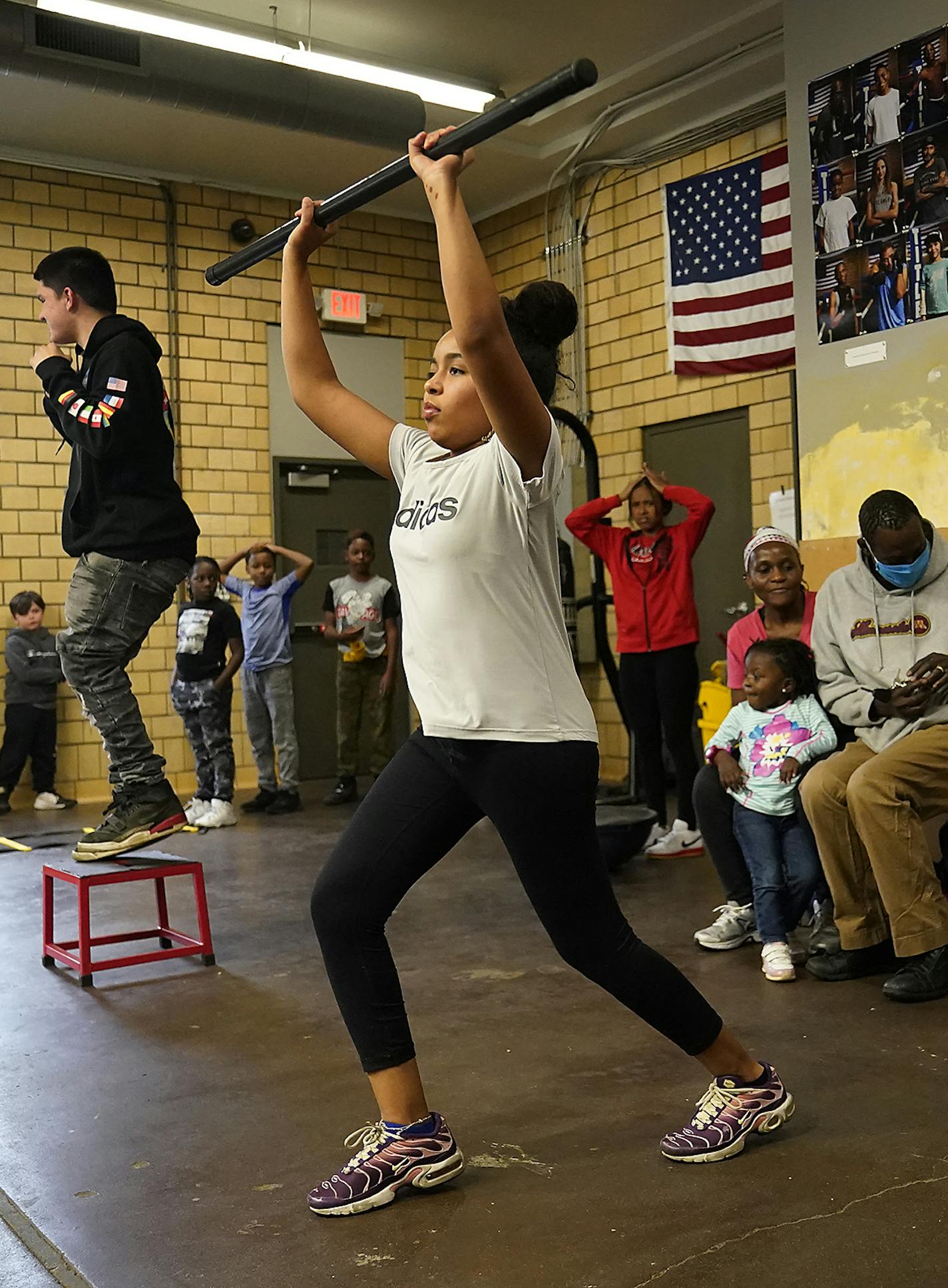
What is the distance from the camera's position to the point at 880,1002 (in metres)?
3.56

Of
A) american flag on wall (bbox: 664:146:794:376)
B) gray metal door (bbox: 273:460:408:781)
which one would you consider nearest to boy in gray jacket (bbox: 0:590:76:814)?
gray metal door (bbox: 273:460:408:781)

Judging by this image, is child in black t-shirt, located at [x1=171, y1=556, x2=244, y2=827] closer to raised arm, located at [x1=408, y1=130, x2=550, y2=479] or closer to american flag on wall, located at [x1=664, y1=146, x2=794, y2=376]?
american flag on wall, located at [x1=664, y1=146, x2=794, y2=376]

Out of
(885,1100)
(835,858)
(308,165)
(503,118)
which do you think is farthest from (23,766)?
(503,118)

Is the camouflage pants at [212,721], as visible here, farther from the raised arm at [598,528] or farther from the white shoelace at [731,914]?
the white shoelace at [731,914]

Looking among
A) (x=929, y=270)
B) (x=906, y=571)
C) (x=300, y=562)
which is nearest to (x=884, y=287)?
(x=929, y=270)

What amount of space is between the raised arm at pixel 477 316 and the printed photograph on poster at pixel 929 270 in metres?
4.41

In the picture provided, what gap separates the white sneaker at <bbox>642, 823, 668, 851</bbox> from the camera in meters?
5.98

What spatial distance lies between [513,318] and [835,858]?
219 centimetres

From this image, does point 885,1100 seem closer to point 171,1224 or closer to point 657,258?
point 171,1224

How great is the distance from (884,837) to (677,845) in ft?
7.62

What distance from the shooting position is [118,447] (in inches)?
140

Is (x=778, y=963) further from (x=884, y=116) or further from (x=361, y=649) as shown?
(x=361, y=649)

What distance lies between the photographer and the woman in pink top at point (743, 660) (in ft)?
13.8

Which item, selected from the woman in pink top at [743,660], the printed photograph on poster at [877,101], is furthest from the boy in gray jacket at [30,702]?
the printed photograph on poster at [877,101]
